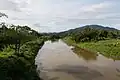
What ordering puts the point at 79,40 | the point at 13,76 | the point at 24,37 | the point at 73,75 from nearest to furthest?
the point at 13,76 < the point at 73,75 < the point at 24,37 < the point at 79,40

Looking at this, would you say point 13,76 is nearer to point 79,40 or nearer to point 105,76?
point 105,76

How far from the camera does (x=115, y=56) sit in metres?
40.1

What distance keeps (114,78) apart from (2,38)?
1248 cm

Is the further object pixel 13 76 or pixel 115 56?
pixel 115 56

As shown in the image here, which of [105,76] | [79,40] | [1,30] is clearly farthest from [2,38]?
[79,40]

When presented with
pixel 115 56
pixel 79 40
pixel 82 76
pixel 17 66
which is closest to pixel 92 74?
pixel 82 76

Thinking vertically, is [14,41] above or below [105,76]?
above

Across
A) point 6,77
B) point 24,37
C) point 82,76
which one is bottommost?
point 82,76

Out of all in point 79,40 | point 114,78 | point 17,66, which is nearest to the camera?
point 17,66

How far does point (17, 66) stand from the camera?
60.9 ft

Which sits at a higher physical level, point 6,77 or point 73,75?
point 6,77

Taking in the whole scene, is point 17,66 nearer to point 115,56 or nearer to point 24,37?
point 24,37

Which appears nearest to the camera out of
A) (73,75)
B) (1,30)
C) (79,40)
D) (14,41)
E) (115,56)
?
(73,75)

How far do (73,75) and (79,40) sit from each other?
201ft
